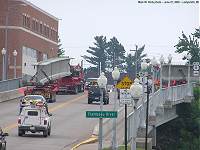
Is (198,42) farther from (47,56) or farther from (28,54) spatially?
(47,56)

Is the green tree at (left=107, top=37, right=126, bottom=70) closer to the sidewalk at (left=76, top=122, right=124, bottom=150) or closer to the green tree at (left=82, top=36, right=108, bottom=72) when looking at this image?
the green tree at (left=82, top=36, right=108, bottom=72)

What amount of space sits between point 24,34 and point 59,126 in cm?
5718

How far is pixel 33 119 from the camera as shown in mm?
38531

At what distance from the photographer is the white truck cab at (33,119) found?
38.5m

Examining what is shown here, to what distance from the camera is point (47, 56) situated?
387 feet

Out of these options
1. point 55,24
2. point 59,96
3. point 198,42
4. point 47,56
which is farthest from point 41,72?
point 55,24

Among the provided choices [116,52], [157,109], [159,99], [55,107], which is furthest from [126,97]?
[116,52]

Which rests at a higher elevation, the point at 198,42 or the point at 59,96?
the point at 198,42

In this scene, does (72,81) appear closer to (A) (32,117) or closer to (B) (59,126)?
(B) (59,126)

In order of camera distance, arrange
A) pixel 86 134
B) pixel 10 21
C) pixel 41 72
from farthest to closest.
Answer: pixel 10 21
pixel 41 72
pixel 86 134

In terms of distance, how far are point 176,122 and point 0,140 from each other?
1276 inches

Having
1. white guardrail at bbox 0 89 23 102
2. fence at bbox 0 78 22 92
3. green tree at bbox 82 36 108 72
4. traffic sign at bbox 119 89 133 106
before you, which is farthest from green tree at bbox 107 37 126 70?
traffic sign at bbox 119 89 133 106

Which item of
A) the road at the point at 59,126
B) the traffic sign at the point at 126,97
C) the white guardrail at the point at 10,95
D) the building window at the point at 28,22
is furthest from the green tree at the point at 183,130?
the building window at the point at 28,22

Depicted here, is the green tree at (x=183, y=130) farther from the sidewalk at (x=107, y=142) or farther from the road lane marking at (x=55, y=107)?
the sidewalk at (x=107, y=142)
